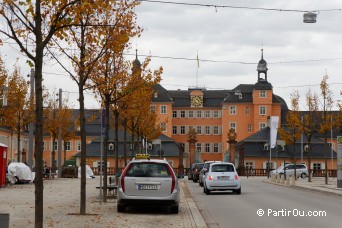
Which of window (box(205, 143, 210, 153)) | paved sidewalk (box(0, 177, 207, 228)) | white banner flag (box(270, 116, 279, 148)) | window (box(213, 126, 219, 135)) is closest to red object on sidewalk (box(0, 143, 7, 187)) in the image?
paved sidewalk (box(0, 177, 207, 228))

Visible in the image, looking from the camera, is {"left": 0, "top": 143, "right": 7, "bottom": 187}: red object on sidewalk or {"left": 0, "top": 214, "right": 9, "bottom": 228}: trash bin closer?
{"left": 0, "top": 214, "right": 9, "bottom": 228}: trash bin

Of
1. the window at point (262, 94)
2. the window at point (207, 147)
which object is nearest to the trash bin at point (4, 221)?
the window at point (262, 94)

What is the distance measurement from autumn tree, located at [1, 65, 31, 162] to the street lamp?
2303cm

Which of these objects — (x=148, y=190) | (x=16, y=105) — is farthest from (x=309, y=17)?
(x=16, y=105)

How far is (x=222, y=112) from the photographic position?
136 meters

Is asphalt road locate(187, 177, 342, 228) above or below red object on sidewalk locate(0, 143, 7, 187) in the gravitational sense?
A: below

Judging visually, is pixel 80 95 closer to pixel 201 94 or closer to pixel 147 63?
pixel 147 63

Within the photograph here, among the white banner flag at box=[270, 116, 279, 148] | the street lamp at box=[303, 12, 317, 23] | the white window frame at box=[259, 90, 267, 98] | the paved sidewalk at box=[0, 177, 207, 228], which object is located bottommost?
the paved sidewalk at box=[0, 177, 207, 228]

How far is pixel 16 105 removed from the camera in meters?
49.2

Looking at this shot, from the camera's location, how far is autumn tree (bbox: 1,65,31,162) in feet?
156

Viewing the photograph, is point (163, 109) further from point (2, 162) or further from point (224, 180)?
point (224, 180)

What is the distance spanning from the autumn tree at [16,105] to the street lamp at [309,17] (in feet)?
75.6

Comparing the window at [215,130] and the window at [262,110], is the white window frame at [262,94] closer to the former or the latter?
the window at [262,110]

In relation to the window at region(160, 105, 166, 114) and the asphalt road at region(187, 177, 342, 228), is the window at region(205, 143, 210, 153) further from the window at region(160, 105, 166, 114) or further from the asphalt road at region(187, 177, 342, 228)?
the asphalt road at region(187, 177, 342, 228)
